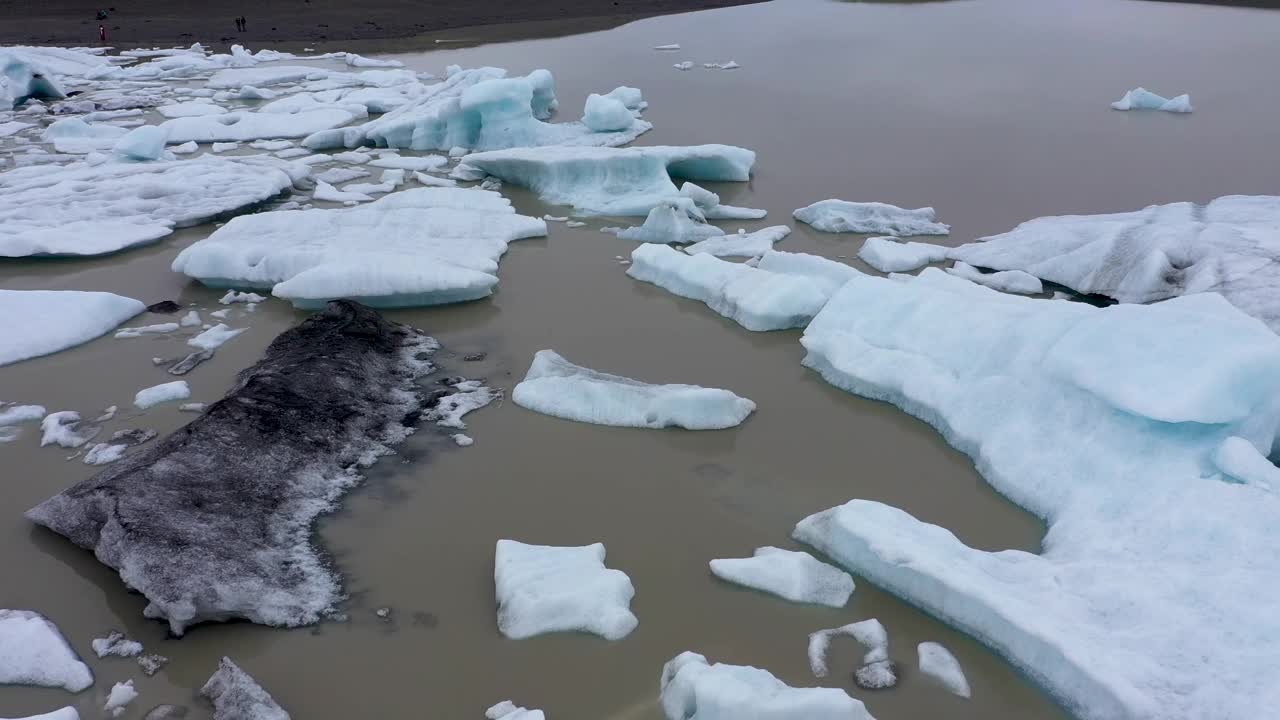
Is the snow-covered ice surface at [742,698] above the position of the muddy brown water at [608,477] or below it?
above

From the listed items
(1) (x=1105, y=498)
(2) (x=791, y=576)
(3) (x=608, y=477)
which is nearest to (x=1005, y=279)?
(1) (x=1105, y=498)

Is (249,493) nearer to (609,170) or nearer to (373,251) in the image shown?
(373,251)

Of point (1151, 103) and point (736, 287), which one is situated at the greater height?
point (736, 287)

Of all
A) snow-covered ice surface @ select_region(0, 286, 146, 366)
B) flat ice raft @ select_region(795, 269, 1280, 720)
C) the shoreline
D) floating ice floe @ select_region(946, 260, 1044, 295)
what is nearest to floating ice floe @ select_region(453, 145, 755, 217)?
floating ice floe @ select_region(946, 260, 1044, 295)

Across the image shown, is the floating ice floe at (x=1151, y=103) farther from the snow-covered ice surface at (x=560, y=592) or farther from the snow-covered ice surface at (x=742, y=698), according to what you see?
the snow-covered ice surface at (x=742, y=698)

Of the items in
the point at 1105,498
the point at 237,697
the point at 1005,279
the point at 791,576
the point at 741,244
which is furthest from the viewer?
the point at 741,244

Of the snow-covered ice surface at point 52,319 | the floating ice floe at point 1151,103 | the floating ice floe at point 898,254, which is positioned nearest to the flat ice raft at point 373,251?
the snow-covered ice surface at point 52,319
